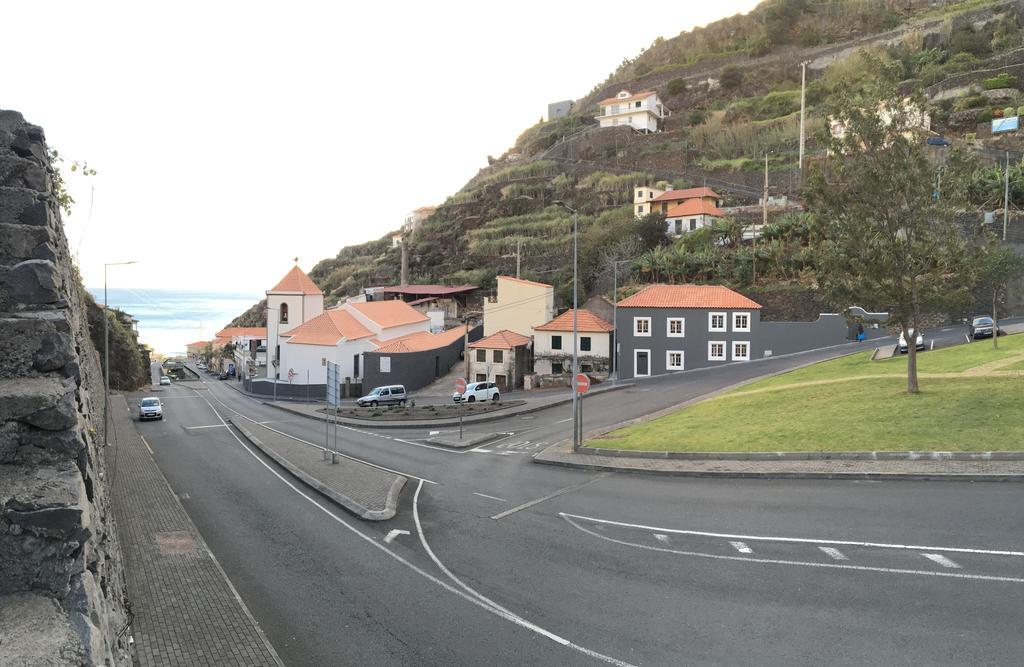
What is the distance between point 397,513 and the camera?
1542 centimetres

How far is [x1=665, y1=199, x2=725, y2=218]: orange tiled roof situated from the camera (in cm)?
6775

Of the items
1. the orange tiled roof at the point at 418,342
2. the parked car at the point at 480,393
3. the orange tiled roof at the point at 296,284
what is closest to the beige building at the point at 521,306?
the orange tiled roof at the point at 418,342

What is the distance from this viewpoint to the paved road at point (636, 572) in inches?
316

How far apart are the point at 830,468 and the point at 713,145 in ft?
263

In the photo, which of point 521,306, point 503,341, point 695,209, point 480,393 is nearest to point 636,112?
point 695,209

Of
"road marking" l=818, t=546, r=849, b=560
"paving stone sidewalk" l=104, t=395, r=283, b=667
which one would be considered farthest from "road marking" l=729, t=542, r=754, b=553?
"paving stone sidewalk" l=104, t=395, r=283, b=667

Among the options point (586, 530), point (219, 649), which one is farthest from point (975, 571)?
point (219, 649)

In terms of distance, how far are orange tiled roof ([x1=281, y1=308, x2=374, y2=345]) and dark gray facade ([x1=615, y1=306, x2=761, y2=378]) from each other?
24312 millimetres

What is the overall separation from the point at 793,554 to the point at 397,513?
876cm

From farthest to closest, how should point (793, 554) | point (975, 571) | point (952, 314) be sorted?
point (952, 314) < point (793, 554) < point (975, 571)

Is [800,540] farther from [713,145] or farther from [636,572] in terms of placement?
[713,145]

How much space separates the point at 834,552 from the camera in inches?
419

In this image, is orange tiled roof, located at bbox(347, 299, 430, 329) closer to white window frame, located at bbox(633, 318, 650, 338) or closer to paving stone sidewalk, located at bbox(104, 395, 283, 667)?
white window frame, located at bbox(633, 318, 650, 338)

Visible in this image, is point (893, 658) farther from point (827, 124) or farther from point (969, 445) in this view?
point (827, 124)
